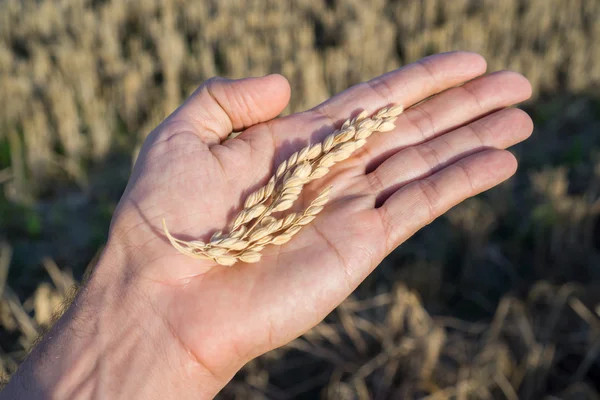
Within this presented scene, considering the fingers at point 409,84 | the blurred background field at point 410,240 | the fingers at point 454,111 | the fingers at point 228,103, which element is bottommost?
the blurred background field at point 410,240

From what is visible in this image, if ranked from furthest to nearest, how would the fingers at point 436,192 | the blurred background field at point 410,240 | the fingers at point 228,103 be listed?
the blurred background field at point 410,240 → the fingers at point 228,103 → the fingers at point 436,192

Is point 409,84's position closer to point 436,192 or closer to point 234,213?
point 436,192

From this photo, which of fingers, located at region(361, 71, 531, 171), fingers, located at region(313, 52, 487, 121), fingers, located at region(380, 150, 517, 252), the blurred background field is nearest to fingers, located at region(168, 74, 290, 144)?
fingers, located at region(313, 52, 487, 121)

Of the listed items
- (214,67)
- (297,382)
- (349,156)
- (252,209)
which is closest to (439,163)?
(349,156)

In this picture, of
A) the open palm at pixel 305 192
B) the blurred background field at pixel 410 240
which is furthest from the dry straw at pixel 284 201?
the blurred background field at pixel 410 240

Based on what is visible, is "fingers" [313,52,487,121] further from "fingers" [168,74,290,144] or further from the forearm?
the forearm

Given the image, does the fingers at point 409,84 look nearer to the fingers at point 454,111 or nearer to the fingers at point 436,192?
the fingers at point 454,111

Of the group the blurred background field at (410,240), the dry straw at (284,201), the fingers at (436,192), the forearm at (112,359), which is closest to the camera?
the forearm at (112,359)

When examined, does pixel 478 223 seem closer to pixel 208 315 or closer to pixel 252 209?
pixel 252 209
